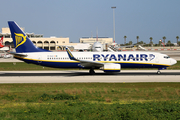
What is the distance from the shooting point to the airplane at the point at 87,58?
3681 cm

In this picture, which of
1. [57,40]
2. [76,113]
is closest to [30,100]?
[76,113]

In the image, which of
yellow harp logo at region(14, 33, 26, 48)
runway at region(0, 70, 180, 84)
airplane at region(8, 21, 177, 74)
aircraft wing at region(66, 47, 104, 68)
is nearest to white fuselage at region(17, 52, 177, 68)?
airplane at region(8, 21, 177, 74)

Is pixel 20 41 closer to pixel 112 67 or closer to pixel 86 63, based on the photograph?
pixel 86 63

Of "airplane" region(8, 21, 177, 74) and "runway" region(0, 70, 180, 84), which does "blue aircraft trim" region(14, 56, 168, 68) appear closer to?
"airplane" region(8, 21, 177, 74)

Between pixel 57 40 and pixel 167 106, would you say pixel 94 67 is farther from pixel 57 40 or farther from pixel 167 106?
pixel 57 40

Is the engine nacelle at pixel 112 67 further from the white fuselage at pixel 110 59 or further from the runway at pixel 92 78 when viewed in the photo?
the white fuselage at pixel 110 59

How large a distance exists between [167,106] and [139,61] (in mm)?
22506

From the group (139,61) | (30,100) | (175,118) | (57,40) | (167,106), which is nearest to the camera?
(175,118)

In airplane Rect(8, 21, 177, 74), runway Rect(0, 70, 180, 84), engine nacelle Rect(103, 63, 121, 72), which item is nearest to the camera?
runway Rect(0, 70, 180, 84)

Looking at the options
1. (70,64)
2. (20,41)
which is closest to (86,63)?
(70,64)

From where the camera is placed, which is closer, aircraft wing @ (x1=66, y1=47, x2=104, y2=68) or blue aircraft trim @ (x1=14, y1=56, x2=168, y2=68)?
aircraft wing @ (x1=66, y1=47, x2=104, y2=68)

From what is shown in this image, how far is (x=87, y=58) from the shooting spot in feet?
124

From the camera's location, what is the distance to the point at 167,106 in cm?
1475

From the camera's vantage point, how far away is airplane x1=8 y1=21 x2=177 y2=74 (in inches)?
1449
